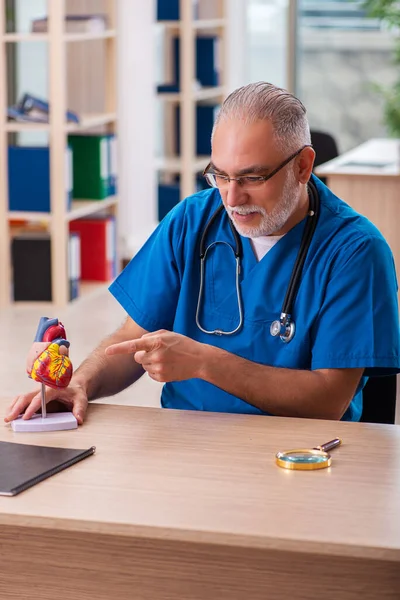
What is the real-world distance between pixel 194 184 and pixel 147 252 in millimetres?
4685

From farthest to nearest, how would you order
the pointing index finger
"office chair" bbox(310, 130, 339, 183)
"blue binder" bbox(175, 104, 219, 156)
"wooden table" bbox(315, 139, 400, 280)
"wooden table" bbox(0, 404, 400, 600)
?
1. "blue binder" bbox(175, 104, 219, 156)
2. "office chair" bbox(310, 130, 339, 183)
3. "wooden table" bbox(315, 139, 400, 280)
4. the pointing index finger
5. "wooden table" bbox(0, 404, 400, 600)

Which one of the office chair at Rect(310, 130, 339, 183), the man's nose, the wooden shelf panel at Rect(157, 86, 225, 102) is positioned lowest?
the office chair at Rect(310, 130, 339, 183)

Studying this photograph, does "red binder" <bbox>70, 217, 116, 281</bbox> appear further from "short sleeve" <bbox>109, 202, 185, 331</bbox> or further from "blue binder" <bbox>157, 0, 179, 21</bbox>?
"short sleeve" <bbox>109, 202, 185, 331</bbox>

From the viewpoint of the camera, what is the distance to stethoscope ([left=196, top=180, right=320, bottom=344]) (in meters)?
1.97

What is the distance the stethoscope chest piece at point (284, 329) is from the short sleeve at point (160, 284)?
26 centimetres

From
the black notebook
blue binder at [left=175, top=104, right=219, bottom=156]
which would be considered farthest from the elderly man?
blue binder at [left=175, top=104, right=219, bottom=156]

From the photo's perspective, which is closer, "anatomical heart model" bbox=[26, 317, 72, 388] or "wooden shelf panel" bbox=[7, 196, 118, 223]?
"anatomical heart model" bbox=[26, 317, 72, 388]

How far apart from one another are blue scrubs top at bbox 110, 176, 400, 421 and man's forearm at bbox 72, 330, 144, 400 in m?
0.07

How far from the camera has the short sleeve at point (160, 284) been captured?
84.6 inches

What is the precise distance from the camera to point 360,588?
1.43 m

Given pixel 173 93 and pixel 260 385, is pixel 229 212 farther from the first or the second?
pixel 173 93

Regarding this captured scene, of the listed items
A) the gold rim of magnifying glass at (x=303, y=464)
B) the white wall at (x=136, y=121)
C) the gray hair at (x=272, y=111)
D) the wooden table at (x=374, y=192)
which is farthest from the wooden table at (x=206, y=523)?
the white wall at (x=136, y=121)

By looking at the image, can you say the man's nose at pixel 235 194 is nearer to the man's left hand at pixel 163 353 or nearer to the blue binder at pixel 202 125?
the man's left hand at pixel 163 353

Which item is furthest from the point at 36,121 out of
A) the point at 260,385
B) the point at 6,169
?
the point at 260,385
